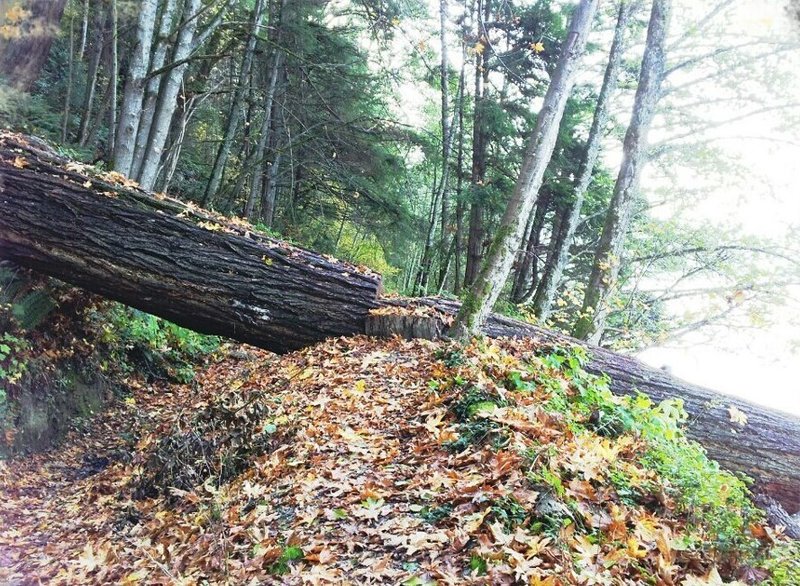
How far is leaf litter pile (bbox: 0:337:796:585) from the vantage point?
282 centimetres

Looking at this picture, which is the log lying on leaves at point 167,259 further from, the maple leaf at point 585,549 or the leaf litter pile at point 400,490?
the maple leaf at point 585,549

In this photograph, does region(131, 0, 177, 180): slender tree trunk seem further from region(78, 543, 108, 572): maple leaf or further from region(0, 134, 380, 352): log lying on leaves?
region(78, 543, 108, 572): maple leaf

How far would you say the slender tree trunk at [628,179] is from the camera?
9.07 metres

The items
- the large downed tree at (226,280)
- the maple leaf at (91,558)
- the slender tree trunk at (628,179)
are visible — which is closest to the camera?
the maple leaf at (91,558)

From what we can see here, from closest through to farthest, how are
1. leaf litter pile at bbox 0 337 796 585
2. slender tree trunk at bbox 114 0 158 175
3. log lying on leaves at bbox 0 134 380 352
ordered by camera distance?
leaf litter pile at bbox 0 337 796 585 < log lying on leaves at bbox 0 134 380 352 < slender tree trunk at bbox 114 0 158 175

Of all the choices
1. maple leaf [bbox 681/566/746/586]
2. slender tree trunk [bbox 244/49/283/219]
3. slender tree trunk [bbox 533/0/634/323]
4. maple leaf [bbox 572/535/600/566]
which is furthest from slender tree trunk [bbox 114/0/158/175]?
slender tree trunk [bbox 533/0/634/323]

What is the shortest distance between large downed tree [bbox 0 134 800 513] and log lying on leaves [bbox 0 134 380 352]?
13 mm

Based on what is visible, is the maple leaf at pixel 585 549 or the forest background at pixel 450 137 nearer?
the maple leaf at pixel 585 549

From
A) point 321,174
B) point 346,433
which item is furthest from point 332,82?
point 346,433

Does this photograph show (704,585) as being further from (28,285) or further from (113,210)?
(28,285)

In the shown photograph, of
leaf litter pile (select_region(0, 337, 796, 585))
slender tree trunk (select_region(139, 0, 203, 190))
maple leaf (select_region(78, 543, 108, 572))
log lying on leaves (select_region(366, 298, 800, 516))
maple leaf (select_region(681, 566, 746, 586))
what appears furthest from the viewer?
slender tree trunk (select_region(139, 0, 203, 190))

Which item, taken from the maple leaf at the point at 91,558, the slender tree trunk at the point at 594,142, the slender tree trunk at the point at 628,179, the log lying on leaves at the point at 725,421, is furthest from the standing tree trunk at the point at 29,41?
the slender tree trunk at the point at 594,142

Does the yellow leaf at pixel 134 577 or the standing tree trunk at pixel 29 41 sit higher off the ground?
the standing tree trunk at pixel 29 41

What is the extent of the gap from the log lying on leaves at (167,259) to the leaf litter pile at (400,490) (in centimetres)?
89
